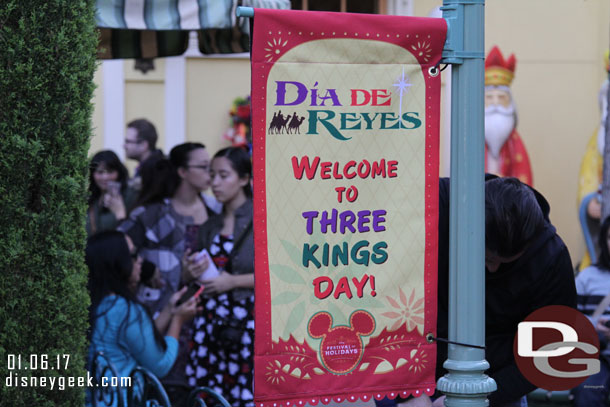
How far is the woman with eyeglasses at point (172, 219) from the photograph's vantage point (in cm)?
632

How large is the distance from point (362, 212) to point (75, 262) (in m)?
1.16

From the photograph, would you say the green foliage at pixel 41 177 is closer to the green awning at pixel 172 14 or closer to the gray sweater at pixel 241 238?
the green awning at pixel 172 14

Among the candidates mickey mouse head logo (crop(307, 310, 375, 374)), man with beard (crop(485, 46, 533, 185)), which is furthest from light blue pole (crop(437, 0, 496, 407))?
man with beard (crop(485, 46, 533, 185))

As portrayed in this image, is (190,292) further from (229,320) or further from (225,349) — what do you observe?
(225,349)

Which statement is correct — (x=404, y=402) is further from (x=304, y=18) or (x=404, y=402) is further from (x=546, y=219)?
(x=304, y=18)

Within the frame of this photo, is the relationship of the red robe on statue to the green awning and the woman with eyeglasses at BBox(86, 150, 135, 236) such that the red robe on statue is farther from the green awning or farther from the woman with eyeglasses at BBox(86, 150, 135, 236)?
the green awning

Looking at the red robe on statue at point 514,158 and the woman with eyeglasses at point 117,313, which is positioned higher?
the red robe on statue at point 514,158

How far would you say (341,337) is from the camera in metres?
3.07

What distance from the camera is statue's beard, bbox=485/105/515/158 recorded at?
29.3 ft

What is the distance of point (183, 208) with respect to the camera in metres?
6.64

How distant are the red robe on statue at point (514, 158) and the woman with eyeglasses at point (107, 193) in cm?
334

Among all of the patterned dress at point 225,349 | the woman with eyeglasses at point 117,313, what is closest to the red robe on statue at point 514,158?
the patterned dress at point 225,349

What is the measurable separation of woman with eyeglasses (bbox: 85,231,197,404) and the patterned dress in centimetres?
56

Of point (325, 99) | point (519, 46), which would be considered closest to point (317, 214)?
point (325, 99)
